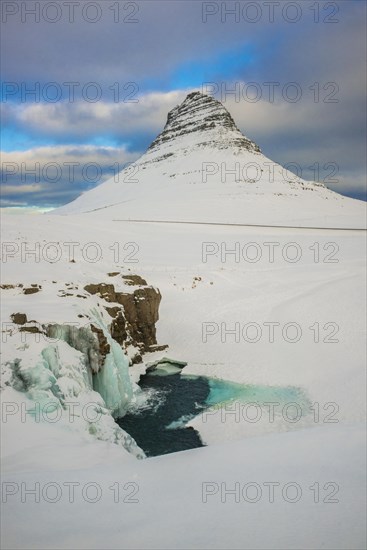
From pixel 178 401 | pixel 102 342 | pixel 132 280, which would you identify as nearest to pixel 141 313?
pixel 132 280

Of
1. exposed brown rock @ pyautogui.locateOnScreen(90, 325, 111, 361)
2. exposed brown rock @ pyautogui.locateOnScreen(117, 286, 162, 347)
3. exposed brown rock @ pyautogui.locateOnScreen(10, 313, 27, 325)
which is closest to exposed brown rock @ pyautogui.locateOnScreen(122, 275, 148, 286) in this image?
exposed brown rock @ pyautogui.locateOnScreen(117, 286, 162, 347)

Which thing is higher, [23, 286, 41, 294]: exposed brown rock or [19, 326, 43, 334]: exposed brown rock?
[23, 286, 41, 294]: exposed brown rock

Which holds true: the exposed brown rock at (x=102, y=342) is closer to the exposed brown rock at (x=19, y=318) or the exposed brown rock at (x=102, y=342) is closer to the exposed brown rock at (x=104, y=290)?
the exposed brown rock at (x=19, y=318)

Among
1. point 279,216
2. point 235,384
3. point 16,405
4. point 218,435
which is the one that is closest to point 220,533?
point 16,405

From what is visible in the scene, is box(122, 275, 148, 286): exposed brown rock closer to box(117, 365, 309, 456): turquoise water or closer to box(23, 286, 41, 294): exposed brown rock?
box(117, 365, 309, 456): turquoise water

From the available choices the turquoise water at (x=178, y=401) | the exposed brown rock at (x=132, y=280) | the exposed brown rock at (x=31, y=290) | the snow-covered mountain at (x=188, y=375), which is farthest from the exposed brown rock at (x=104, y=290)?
the turquoise water at (x=178, y=401)
